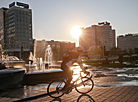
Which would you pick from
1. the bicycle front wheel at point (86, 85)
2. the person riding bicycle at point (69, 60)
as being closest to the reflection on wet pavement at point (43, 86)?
the person riding bicycle at point (69, 60)

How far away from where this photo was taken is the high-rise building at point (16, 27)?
10394 cm

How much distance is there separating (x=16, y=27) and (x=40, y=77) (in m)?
99.9

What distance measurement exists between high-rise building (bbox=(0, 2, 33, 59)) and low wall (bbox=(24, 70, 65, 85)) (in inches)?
3731

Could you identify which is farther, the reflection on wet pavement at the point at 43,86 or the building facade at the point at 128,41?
the building facade at the point at 128,41

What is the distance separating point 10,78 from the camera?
8578 millimetres

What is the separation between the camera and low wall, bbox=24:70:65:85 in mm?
10617

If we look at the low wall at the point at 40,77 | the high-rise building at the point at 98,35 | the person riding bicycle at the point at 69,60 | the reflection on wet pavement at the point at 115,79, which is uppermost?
the high-rise building at the point at 98,35

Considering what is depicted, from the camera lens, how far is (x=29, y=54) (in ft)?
352

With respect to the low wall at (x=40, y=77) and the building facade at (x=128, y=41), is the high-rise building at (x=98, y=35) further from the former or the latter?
the low wall at (x=40, y=77)

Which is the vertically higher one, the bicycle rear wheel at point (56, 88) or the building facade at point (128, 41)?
the building facade at point (128, 41)

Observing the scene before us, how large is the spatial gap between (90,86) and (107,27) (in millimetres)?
184910

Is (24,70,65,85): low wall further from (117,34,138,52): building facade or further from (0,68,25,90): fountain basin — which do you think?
(117,34,138,52): building facade

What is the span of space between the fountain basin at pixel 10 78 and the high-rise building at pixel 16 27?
9650cm

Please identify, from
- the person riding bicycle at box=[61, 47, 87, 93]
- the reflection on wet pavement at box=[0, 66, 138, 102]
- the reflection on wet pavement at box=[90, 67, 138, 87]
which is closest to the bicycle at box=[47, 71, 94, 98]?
the person riding bicycle at box=[61, 47, 87, 93]
